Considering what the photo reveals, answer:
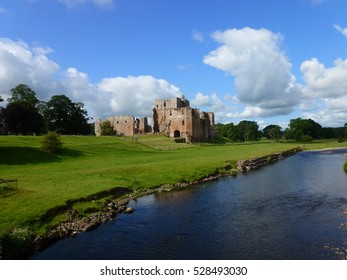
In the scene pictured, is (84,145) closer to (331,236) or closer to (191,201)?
(191,201)

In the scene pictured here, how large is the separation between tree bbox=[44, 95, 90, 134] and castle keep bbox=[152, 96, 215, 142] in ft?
93.2

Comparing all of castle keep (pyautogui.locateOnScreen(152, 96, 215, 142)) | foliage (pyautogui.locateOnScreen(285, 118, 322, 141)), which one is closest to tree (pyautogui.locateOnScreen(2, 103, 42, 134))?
castle keep (pyautogui.locateOnScreen(152, 96, 215, 142))

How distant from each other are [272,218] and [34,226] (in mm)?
17508

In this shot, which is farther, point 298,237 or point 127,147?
point 127,147

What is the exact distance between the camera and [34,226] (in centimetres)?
2223

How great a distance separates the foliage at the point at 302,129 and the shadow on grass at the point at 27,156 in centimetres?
13193

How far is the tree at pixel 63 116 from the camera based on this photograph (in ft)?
341

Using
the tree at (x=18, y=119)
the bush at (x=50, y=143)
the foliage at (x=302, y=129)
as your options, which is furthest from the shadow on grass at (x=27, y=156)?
the foliage at (x=302, y=129)

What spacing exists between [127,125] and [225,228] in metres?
101

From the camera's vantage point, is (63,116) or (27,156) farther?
(63,116)

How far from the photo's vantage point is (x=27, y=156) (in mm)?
50781

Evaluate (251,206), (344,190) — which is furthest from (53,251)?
(344,190)

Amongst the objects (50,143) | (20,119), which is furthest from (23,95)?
(50,143)

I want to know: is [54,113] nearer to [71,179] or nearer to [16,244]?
[71,179]
